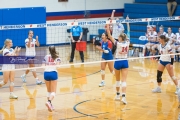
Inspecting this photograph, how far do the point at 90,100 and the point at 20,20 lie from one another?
13.2 m

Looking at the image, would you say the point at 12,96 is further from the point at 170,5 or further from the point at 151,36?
the point at 170,5

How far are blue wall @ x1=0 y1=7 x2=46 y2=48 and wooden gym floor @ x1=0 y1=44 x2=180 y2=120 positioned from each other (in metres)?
7.14

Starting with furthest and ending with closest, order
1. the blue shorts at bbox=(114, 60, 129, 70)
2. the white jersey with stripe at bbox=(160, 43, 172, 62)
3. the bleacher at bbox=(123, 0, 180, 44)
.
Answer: the bleacher at bbox=(123, 0, 180, 44)
the white jersey with stripe at bbox=(160, 43, 172, 62)
the blue shorts at bbox=(114, 60, 129, 70)

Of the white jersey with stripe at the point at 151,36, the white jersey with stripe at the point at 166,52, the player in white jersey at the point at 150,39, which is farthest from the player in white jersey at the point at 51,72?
the white jersey with stripe at the point at 151,36

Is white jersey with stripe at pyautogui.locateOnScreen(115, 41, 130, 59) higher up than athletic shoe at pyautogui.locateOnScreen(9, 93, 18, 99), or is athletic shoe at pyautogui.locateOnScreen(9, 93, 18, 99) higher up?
white jersey with stripe at pyautogui.locateOnScreen(115, 41, 130, 59)

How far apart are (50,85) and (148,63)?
32.1 ft

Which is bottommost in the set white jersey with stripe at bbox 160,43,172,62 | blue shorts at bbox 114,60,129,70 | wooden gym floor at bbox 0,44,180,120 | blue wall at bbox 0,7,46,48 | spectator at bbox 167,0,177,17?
wooden gym floor at bbox 0,44,180,120

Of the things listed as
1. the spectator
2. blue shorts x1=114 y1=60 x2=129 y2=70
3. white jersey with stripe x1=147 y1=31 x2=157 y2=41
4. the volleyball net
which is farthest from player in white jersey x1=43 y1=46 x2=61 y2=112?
the spectator

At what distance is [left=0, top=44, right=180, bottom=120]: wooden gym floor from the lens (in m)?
13.0

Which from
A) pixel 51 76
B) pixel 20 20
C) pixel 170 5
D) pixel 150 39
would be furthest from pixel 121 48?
pixel 170 5

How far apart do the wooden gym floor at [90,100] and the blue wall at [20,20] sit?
714cm

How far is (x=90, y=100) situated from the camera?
1469cm

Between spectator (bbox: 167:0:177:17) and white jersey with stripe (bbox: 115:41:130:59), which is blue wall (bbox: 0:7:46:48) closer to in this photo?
spectator (bbox: 167:0:177:17)

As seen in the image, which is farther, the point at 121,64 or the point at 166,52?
the point at 166,52
